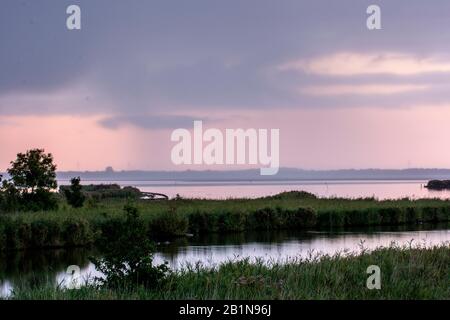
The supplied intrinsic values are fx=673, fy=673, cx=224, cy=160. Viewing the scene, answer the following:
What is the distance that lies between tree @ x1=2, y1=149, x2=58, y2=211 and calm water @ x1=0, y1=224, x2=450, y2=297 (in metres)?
6.32

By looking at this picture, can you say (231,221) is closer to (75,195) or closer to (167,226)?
(167,226)

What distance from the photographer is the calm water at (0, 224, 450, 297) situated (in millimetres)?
22547

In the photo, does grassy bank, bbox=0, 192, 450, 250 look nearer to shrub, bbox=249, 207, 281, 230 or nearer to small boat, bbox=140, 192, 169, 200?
shrub, bbox=249, 207, 281, 230

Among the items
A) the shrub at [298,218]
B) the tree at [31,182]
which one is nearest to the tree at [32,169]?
the tree at [31,182]

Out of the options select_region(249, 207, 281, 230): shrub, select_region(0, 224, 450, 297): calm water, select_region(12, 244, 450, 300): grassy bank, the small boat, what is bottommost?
select_region(0, 224, 450, 297): calm water

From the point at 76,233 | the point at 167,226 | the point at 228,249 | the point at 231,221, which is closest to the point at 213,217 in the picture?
the point at 231,221

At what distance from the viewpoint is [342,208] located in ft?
147

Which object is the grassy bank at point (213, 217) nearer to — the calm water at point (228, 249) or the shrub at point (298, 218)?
the shrub at point (298, 218)

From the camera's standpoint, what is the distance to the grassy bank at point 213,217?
29453mm

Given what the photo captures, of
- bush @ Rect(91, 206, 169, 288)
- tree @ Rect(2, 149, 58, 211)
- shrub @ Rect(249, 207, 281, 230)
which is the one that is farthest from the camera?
shrub @ Rect(249, 207, 281, 230)

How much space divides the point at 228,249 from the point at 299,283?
16775 mm

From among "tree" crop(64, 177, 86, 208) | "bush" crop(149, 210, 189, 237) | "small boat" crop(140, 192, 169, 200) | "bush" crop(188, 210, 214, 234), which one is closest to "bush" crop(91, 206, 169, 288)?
"bush" crop(149, 210, 189, 237)

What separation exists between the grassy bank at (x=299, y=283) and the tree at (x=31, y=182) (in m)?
22.1
